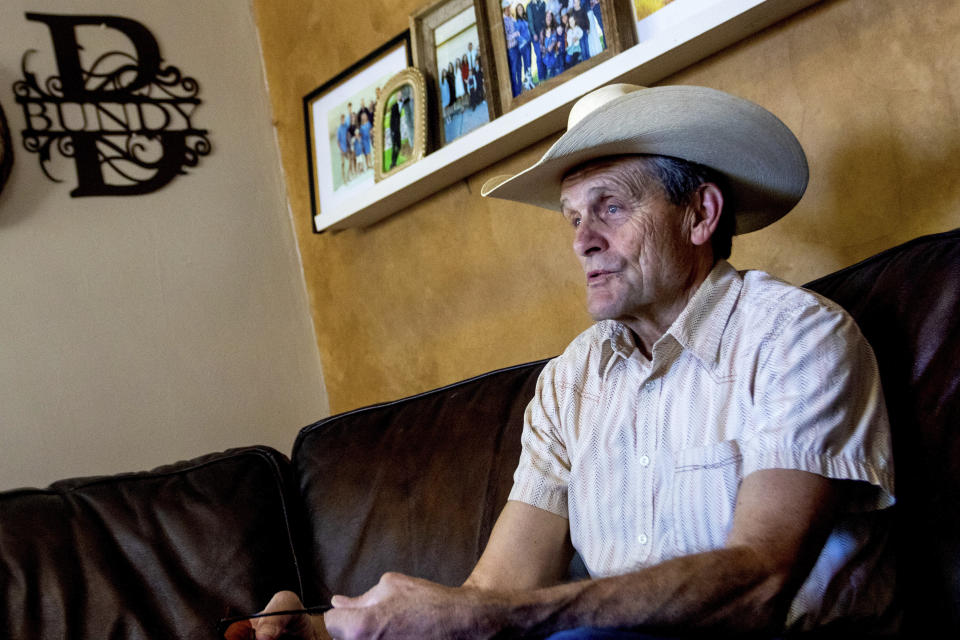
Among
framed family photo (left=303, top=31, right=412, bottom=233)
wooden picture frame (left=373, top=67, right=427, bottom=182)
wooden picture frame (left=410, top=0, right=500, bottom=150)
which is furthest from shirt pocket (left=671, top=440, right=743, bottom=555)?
framed family photo (left=303, top=31, right=412, bottom=233)

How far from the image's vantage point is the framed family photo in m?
2.52

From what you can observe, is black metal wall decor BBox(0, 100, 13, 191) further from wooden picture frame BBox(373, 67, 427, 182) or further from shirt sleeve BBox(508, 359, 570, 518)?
shirt sleeve BBox(508, 359, 570, 518)

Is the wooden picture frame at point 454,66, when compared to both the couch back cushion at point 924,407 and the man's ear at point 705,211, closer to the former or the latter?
the man's ear at point 705,211

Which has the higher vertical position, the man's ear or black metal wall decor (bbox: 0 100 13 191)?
black metal wall decor (bbox: 0 100 13 191)

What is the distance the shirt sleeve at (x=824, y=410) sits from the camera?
45.6 inches

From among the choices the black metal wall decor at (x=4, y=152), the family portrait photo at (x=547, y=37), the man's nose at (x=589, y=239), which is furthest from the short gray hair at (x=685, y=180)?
the black metal wall decor at (x=4, y=152)

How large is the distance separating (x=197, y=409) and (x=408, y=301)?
0.64 m

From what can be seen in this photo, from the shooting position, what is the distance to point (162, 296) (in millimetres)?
2645

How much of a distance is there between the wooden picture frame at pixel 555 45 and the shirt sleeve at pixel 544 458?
26.6 inches

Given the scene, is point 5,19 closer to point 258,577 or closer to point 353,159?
point 353,159

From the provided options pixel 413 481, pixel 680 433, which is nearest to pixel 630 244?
pixel 680 433

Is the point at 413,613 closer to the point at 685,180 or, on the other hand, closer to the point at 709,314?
the point at 709,314

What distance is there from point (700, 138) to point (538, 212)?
29.6 inches

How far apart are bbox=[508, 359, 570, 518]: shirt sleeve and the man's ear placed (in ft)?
1.07
